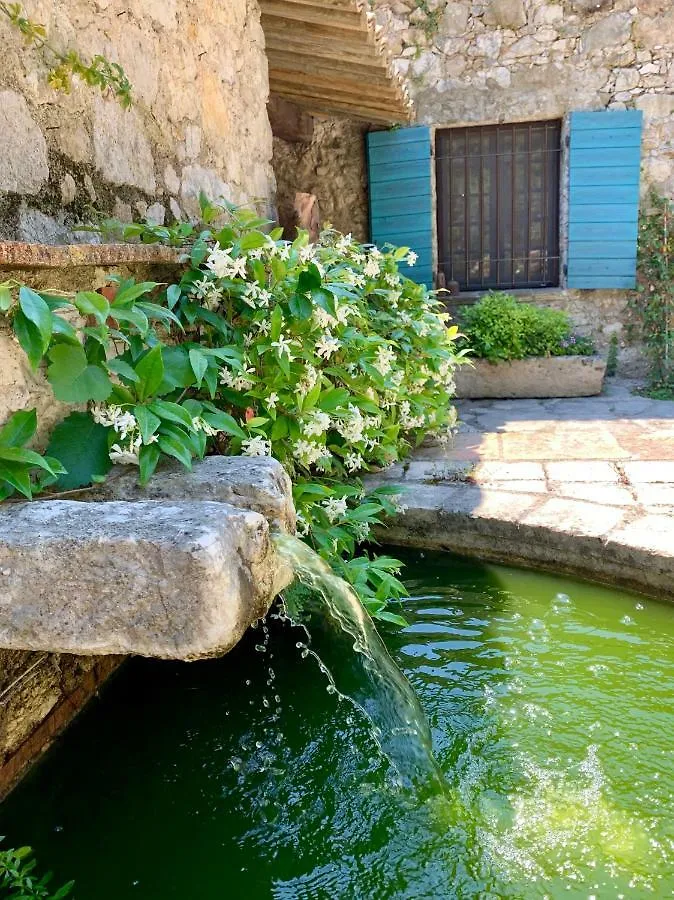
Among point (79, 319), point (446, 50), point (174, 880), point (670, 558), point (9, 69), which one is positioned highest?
point (446, 50)

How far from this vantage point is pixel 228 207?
113 inches

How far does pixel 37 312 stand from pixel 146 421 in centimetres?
36

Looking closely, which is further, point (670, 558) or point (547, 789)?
point (670, 558)

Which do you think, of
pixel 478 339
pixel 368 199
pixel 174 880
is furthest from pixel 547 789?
pixel 368 199

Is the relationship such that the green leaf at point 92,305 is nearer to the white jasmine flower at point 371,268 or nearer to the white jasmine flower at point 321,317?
the white jasmine flower at point 321,317

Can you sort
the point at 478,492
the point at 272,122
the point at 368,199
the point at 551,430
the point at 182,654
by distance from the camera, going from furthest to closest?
the point at 368,199
the point at 272,122
the point at 551,430
the point at 478,492
the point at 182,654

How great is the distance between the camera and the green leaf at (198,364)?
1.92 m

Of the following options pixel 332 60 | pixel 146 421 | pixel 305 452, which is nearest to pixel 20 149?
pixel 146 421

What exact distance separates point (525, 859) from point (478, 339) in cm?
503

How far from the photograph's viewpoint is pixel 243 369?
224cm

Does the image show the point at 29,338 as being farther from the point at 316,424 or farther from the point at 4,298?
the point at 316,424

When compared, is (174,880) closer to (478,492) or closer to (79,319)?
(79,319)

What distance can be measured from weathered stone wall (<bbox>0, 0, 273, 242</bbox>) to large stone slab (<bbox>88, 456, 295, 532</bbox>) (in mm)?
783

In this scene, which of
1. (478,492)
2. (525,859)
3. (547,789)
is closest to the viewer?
(525,859)
